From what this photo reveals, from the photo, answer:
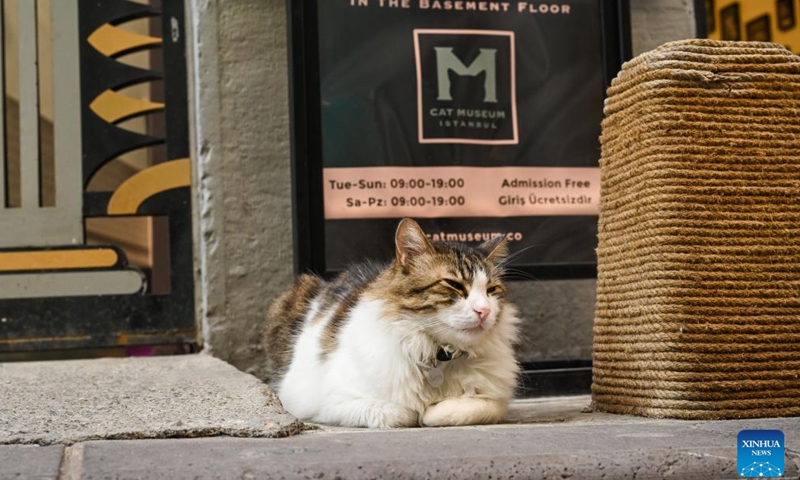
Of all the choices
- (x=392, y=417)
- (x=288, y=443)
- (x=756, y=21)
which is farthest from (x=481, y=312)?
(x=756, y=21)

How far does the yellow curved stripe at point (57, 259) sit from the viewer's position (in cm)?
392

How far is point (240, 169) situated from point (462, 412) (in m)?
1.86

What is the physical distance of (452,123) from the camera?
3.82 metres

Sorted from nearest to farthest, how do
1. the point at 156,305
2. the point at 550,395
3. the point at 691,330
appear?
the point at 691,330
the point at 550,395
the point at 156,305

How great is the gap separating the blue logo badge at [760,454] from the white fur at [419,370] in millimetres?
731

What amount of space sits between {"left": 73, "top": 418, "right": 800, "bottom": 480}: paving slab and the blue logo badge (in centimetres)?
2

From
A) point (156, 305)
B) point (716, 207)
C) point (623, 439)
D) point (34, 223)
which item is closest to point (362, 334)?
point (623, 439)

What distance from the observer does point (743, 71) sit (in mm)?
2695

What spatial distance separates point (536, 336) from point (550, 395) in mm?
451

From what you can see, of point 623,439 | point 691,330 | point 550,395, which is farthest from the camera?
point 550,395

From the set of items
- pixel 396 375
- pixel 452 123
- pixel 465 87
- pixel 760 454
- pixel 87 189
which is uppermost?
pixel 465 87

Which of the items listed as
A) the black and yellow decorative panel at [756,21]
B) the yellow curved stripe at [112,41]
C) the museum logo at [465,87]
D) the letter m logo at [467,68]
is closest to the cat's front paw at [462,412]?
the museum logo at [465,87]

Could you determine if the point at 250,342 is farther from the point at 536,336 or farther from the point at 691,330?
the point at 691,330

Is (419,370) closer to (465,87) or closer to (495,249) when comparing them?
(495,249)
